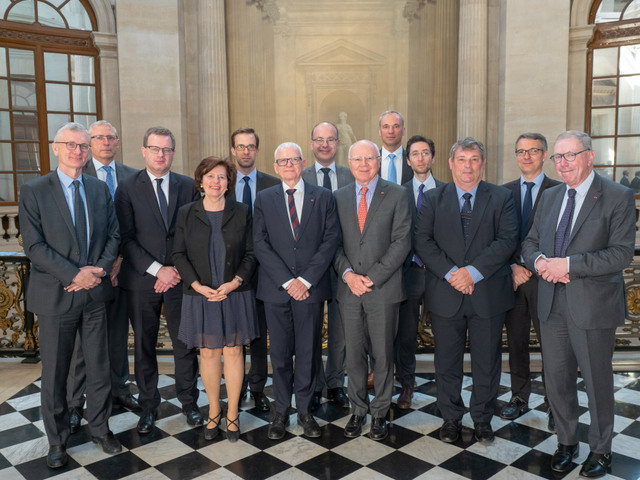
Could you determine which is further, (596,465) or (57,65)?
(57,65)

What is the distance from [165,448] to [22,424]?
1137mm

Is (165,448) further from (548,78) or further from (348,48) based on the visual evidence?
(348,48)

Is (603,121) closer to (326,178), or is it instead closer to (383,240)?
(326,178)

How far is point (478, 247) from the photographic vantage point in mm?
3328

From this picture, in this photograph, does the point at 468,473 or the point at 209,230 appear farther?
the point at 209,230

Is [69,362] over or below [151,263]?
below

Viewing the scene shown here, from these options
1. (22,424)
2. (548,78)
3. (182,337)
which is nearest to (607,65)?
(548,78)

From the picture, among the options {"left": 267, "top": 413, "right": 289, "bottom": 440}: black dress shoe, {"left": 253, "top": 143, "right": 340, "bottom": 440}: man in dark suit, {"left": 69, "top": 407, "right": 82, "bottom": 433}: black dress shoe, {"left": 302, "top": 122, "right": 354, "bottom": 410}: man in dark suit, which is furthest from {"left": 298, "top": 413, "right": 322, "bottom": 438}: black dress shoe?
{"left": 69, "top": 407, "right": 82, "bottom": 433}: black dress shoe

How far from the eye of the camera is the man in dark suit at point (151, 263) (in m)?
3.52

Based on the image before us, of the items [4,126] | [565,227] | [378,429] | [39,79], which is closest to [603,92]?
[565,227]

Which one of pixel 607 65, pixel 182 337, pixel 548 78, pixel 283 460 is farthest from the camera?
pixel 607 65

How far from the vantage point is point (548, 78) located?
832 centimetres

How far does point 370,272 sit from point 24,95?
8848 millimetres

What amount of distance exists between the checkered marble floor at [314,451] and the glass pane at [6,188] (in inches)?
272
